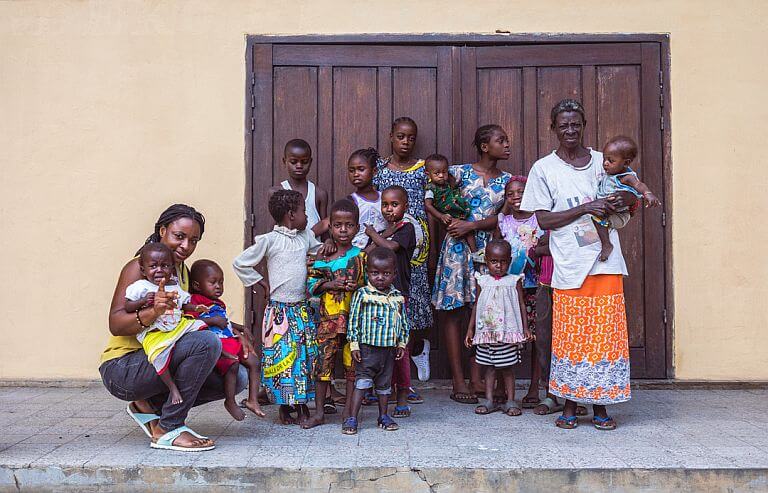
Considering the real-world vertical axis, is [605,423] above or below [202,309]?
below

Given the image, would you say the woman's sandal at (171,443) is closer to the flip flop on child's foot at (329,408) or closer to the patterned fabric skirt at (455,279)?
the flip flop on child's foot at (329,408)

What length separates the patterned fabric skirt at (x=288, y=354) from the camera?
424 cm

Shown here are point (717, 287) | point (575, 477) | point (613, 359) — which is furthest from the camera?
point (717, 287)

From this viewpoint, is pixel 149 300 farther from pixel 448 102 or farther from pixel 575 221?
pixel 448 102

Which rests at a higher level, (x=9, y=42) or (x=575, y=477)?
(x=9, y=42)

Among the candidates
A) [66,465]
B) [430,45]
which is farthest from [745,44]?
[66,465]

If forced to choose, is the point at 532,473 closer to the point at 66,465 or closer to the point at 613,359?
the point at 613,359

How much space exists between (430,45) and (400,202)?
1602 millimetres

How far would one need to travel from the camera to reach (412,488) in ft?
11.2

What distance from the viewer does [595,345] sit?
164 inches

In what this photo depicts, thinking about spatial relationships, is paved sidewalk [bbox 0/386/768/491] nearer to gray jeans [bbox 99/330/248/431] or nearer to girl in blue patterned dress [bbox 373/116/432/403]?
gray jeans [bbox 99/330/248/431]

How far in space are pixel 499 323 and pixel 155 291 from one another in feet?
6.64

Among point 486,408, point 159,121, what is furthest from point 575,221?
point 159,121

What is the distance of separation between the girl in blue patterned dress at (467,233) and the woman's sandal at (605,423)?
3.10 ft
